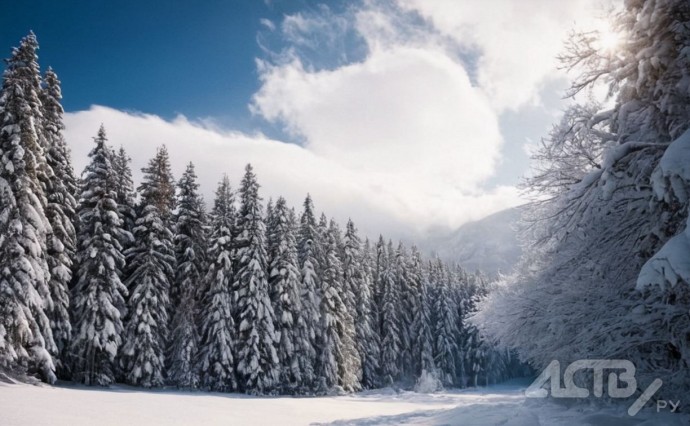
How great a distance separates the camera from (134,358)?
27109 millimetres

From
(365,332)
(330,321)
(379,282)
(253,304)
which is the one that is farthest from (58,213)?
(379,282)

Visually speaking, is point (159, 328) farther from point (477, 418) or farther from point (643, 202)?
point (643, 202)

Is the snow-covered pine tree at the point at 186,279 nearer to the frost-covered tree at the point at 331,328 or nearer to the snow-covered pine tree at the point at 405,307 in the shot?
the frost-covered tree at the point at 331,328

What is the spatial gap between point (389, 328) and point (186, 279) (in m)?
30.1

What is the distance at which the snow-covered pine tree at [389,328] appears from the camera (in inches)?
2061

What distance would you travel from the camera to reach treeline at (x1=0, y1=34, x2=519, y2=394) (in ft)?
64.2

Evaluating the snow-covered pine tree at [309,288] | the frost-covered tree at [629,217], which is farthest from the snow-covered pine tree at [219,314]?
the frost-covered tree at [629,217]

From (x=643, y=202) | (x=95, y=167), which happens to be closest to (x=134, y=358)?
(x=95, y=167)

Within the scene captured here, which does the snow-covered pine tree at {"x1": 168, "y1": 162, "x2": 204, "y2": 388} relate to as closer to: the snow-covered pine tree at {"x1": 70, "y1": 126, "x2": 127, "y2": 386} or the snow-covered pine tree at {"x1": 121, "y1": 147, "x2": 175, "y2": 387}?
the snow-covered pine tree at {"x1": 121, "y1": 147, "x2": 175, "y2": 387}

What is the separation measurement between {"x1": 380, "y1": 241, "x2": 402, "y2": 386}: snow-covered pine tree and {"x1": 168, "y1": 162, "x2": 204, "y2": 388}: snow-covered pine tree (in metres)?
27.4

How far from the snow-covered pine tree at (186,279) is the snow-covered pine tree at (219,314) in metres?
0.76

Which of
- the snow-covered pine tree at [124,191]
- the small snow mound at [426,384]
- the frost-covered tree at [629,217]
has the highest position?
the snow-covered pine tree at [124,191]

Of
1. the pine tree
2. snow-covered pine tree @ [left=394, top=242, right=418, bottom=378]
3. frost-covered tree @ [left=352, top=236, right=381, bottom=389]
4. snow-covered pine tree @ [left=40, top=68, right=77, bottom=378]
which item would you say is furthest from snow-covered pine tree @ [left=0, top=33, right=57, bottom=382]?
snow-covered pine tree @ [left=394, top=242, right=418, bottom=378]

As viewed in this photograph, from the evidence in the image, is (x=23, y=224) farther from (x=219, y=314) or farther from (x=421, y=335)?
(x=421, y=335)
